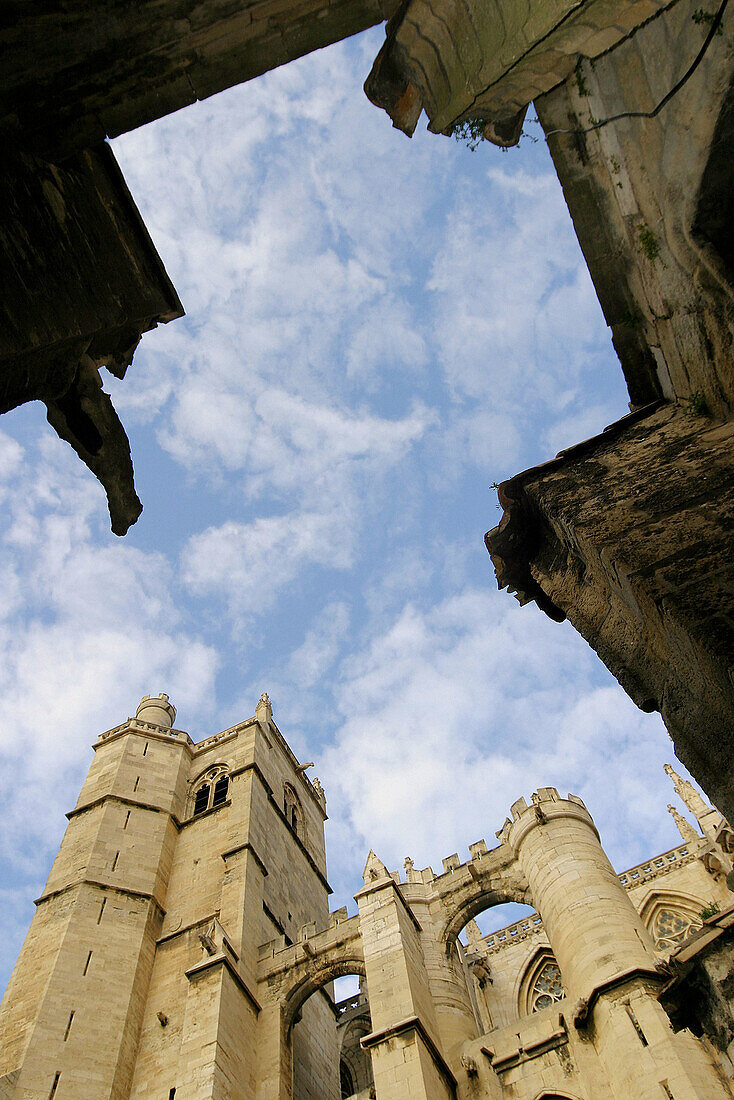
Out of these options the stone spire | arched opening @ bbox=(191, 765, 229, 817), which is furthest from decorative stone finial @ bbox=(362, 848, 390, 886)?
the stone spire

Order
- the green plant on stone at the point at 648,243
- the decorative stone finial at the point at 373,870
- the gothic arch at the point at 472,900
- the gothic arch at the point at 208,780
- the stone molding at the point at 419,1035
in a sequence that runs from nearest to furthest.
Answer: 1. the green plant on stone at the point at 648,243
2. the stone molding at the point at 419,1035
3. the gothic arch at the point at 472,900
4. the decorative stone finial at the point at 373,870
5. the gothic arch at the point at 208,780

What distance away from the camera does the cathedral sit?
424 inches

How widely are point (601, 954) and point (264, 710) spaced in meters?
14.7

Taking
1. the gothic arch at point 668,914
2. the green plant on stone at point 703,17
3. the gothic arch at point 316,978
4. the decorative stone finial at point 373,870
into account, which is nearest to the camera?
the green plant on stone at point 703,17

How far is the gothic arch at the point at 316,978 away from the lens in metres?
14.2

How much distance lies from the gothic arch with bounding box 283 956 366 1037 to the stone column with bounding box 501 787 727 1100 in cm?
380

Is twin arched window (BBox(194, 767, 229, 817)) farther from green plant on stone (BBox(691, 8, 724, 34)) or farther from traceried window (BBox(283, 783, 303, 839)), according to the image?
green plant on stone (BBox(691, 8, 724, 34))

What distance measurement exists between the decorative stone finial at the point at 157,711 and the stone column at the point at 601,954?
13144 mm

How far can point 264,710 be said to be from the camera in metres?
24.5

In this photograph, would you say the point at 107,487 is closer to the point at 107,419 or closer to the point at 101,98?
the point at 107,419

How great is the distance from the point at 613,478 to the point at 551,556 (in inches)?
27.4

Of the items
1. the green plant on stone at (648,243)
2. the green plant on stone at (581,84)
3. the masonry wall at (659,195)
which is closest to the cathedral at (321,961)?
the masonry wall at (659,195)

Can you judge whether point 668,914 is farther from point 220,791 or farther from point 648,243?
point 648,243

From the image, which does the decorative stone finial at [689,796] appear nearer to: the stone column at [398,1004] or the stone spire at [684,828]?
the stone spire at [684,828]
